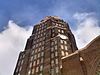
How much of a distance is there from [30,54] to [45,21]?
47.9ft

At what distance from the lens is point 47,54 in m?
43.2

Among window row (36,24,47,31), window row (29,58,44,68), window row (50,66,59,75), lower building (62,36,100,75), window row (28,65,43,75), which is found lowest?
lower building (62,36,100,75)

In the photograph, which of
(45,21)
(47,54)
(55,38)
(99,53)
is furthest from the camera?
(45,21)

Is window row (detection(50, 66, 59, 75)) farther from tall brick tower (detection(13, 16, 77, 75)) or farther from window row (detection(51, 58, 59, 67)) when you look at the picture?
window row (detection(51, 58, 59, 67))

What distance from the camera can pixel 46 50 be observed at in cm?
4459

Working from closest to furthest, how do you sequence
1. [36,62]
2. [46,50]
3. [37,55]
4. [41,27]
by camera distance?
[36,62]
[46,50]
[37,55]
[41,27]

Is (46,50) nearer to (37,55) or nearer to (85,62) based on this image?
(37,55)

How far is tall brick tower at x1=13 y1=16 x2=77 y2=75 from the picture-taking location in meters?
40.0

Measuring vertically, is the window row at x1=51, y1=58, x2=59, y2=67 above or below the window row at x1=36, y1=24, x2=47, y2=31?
below

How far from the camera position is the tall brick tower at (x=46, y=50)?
4003 centimetres

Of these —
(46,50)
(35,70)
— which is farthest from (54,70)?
(46,50)

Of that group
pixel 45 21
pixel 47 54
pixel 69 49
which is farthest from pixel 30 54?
pixel 45 21

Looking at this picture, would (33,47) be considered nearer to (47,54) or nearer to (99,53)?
(47,54)

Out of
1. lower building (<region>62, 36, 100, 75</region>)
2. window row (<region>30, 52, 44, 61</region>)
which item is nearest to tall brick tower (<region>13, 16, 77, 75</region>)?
window row (<region>30, 52, 44, 61</region>)
